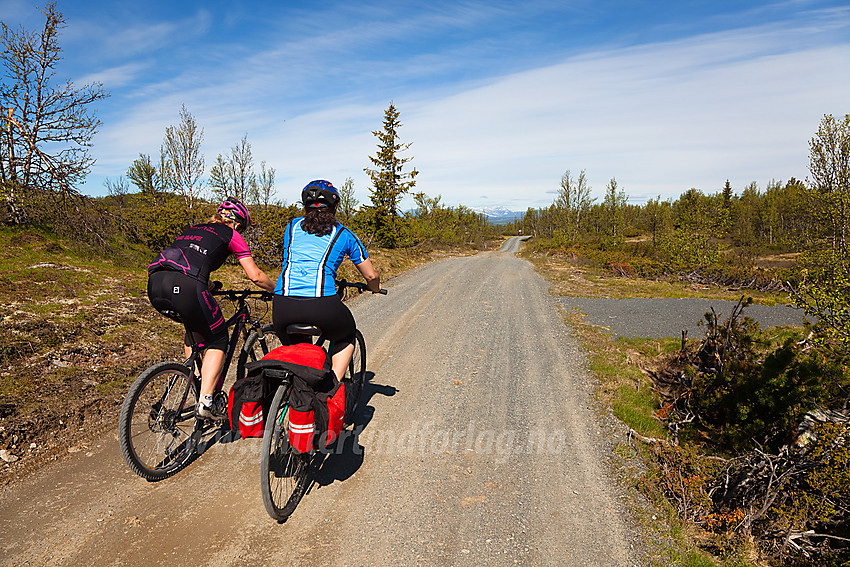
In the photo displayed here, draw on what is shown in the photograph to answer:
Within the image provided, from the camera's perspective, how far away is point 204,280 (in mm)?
3459

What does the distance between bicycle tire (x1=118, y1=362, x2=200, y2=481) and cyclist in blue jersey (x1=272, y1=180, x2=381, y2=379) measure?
41.8 inches

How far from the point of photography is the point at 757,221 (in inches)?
2589

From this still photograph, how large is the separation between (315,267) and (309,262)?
0.07 metres

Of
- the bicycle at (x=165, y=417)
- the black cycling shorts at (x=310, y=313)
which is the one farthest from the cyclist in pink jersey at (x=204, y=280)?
the black cycling shorts at (x=310, y=313)

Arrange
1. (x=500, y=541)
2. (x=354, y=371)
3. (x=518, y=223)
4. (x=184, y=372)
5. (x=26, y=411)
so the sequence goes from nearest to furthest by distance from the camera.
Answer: (x=500, y=541) → (x=184, y=372) → (x=26, y=411) → (x=354, y=371) → (x=518, y=223)

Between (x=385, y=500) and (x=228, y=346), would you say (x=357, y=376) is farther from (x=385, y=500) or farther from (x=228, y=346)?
(x=385, y=500)

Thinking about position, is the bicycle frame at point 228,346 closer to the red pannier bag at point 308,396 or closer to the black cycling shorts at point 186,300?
the black cycling shorts at point 186,300

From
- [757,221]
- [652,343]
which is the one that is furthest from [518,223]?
[652,343]

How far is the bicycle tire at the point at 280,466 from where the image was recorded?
2.84m

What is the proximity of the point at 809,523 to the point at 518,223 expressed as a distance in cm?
13803

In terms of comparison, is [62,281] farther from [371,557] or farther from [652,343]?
[652,343]

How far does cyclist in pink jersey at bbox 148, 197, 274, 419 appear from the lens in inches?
130

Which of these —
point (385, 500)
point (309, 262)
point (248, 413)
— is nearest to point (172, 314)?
point (248, 413)

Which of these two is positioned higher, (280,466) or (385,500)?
(280,466)
